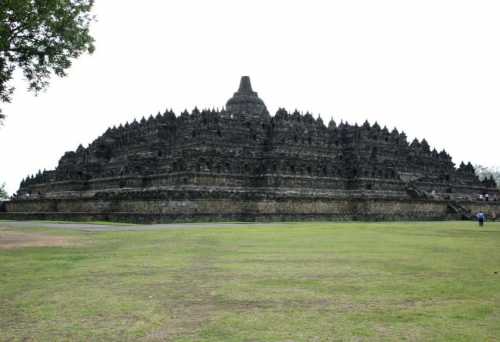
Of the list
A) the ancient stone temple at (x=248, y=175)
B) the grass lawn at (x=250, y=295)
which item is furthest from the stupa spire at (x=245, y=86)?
the grass lawn at (x=250, y=295)

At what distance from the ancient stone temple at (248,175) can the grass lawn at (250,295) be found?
24444mm

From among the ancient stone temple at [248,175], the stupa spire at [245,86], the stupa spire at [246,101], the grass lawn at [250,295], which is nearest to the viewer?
the grass lawn at [250,295]

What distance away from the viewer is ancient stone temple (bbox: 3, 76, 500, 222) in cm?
4459

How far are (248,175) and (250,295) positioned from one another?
41.1 metres

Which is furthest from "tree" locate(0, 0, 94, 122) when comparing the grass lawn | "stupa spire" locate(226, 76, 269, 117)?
"stupa spire" locate(226, 76, 269, 117)

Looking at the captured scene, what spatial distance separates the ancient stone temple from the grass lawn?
80.2ft

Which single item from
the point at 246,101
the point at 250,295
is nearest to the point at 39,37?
the point at 250,295

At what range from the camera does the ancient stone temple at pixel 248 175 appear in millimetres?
44594

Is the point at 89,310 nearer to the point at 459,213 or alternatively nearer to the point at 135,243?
the point at 135,243

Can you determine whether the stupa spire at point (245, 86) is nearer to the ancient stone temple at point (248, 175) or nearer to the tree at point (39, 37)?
the ancient stone temple at point (248, 175)

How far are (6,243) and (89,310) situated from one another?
14.7m

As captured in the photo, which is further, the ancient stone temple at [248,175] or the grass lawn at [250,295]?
the ancient stone temple at [248,175]

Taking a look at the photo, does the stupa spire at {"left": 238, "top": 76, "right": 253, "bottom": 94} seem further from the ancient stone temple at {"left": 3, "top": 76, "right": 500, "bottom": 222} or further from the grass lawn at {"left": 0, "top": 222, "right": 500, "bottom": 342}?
the grass lawn at {"left": 0, "top": 222, "right": 500, "bottom": 342}

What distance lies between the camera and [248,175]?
51375 mm
